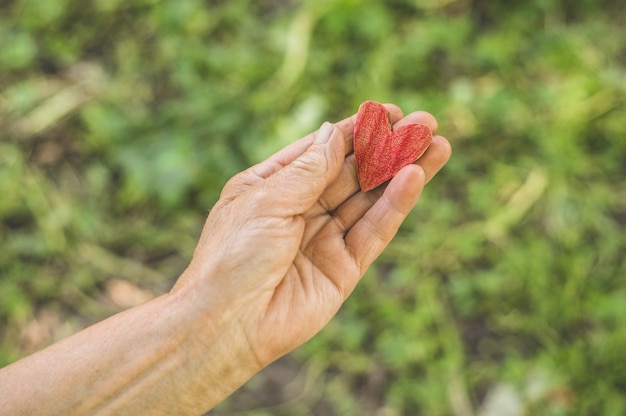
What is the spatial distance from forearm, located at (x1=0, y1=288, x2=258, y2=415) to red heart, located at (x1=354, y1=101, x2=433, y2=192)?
546mm

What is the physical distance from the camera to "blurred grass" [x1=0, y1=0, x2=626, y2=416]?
2.18 metres

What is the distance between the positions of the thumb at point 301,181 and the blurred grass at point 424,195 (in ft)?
2.81

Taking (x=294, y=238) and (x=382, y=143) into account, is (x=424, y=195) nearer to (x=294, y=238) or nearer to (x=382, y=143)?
(x=382, y=143)

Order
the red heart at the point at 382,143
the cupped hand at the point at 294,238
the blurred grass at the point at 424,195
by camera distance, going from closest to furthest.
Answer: the cupped hand at the point at 294,238, the red heart at the point at 382,143, the blurred grass at the point at 424,195

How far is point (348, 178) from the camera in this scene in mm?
1691

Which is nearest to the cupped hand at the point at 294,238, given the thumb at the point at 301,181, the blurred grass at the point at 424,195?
the thumb at the point at 301,181

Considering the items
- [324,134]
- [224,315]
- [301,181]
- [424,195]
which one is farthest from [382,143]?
[424,195]

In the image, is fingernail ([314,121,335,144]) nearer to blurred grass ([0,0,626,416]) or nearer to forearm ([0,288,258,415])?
forearm ([0,288,258,415])

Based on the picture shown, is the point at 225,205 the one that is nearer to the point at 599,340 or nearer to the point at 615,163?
the point at 599,340

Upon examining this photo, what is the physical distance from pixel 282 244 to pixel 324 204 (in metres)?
0.27

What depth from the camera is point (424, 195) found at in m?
2.40

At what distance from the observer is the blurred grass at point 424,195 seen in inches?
85.9

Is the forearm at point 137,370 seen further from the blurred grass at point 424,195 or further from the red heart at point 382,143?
the blurred grass at point 424,195

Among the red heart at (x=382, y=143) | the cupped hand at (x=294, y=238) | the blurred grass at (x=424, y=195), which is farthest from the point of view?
the blurred grass at (x=424, y=195)
